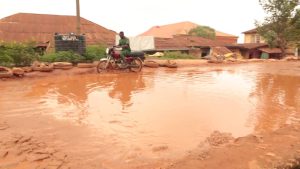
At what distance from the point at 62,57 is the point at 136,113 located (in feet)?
25.1

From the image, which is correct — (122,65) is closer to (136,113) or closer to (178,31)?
(136,113)

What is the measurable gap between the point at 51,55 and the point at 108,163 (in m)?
9.93

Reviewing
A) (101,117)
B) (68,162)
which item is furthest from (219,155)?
(101,117)

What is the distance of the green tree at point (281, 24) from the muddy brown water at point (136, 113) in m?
19.7

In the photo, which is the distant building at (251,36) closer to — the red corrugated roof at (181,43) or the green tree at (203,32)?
the green tree at (203,32)

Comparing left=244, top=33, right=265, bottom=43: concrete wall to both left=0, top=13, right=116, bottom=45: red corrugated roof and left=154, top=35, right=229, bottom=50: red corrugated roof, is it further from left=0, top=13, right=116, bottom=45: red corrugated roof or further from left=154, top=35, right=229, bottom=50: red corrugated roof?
left=0, top=13, right=116, bottom=45: red corrugated roof

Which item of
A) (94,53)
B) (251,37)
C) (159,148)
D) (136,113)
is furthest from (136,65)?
(251,37)

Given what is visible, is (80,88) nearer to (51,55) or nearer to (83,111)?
(83,111)

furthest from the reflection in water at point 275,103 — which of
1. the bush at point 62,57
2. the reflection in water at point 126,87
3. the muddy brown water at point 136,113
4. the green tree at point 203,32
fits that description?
the green tree at point 203,32

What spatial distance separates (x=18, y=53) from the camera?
36.7 ft

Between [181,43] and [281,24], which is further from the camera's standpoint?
[181,43]

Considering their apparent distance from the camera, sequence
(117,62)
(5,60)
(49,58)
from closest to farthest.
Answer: (5,60), (117,62), (49,58)

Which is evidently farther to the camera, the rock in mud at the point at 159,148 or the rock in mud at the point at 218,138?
the rock in mud at the point at 218,138

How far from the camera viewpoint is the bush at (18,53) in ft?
35.9
